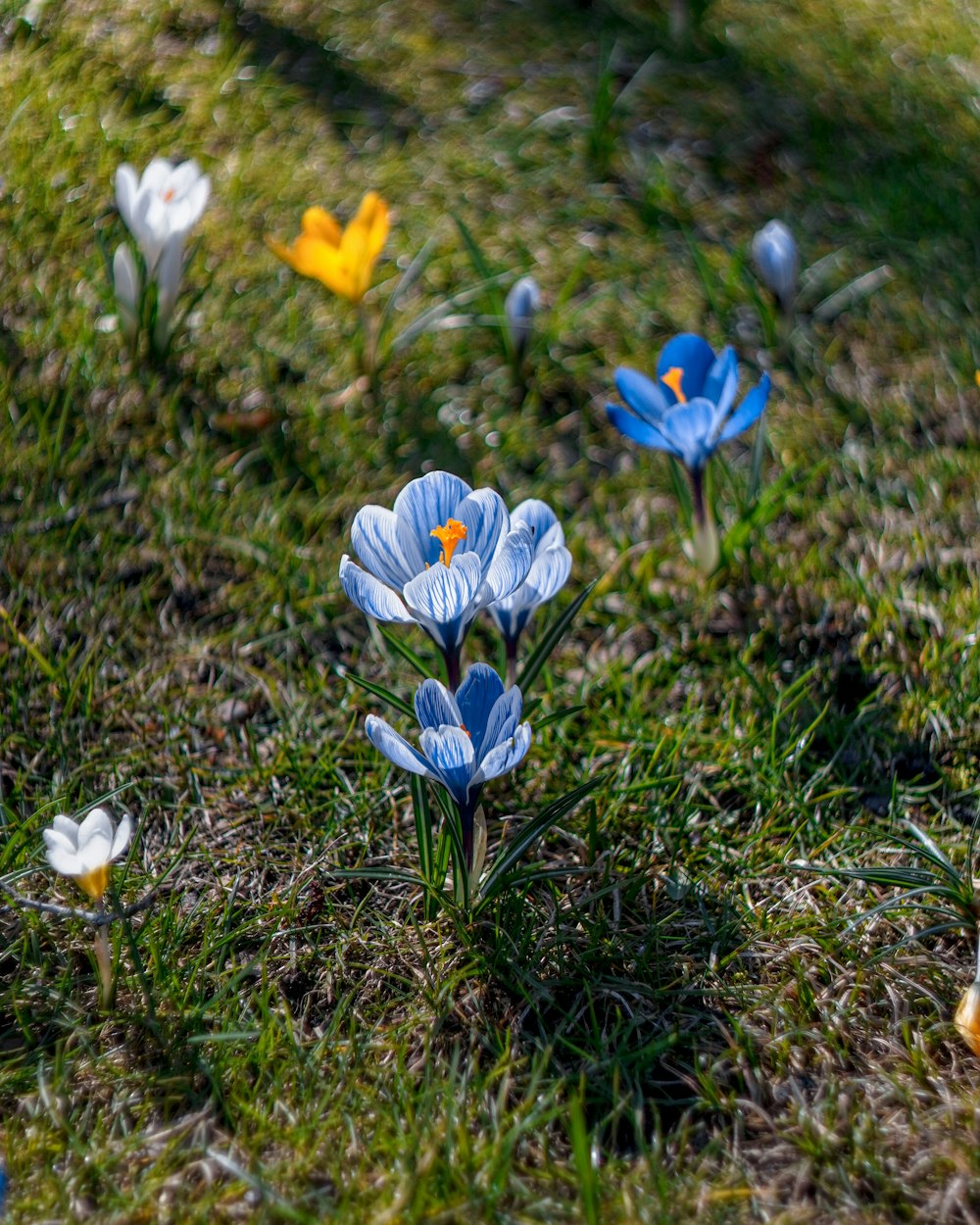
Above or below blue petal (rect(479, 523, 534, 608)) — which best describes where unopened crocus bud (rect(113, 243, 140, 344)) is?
below

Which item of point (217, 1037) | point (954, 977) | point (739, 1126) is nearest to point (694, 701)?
point (954, 977)

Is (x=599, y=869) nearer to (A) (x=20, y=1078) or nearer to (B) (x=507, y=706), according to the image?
(B) (x=507, y=706)

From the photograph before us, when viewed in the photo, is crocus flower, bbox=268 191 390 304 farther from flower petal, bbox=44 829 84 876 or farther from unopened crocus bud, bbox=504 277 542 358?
flower petal, bbox=44 829 84 876

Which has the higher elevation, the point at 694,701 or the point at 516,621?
the point at 516,621

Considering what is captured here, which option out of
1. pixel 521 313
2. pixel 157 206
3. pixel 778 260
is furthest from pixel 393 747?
pixel 778 260

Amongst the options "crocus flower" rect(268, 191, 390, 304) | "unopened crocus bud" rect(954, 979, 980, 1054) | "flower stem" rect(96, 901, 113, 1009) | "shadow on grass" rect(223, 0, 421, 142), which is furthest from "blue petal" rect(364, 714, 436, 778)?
"shadow on grass" rect(223, 0, 421, 142)
